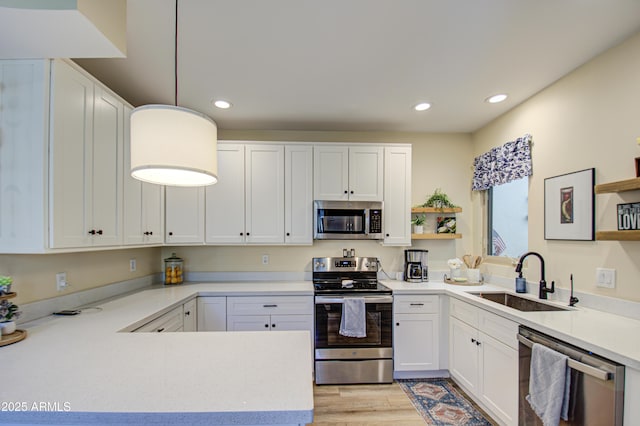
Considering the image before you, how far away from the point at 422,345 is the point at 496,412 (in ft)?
2.57

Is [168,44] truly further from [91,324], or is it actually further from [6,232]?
[91,324]

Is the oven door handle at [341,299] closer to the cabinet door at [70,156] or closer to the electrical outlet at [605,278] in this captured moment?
the electrical outlet at [605,278]

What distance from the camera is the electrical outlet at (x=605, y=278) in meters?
1.85

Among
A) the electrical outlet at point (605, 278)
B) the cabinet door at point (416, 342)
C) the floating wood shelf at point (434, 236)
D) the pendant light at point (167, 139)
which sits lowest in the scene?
the cabinet door at point (416, 342)

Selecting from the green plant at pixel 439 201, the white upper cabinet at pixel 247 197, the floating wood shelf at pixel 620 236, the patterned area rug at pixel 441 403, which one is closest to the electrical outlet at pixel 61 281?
the white upper cabinet at pixel 247 197

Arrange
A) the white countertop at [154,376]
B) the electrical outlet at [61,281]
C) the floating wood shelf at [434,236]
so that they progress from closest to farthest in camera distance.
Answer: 1. the white countertop at [154,376]
2. the electrical outlet at [61,281]
3. the floating wood shelf at [434,236]

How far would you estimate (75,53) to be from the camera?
1460 millimetres

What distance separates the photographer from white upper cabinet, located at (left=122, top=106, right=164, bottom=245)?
221cm

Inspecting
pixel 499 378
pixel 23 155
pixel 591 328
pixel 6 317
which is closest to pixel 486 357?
pixel 499 378

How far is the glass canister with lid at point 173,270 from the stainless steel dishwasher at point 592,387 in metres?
3.15

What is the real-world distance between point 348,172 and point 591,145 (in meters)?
1.92

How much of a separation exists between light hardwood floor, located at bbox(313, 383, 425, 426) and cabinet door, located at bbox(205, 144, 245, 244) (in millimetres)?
1681

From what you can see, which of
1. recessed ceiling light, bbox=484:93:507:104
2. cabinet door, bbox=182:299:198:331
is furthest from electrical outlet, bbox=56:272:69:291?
recessed ceiling light, bbox=484:93:507:104

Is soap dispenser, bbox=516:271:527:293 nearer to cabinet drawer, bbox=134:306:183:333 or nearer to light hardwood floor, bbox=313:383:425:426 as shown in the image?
light hardwood floor, bbox=313:383:425:426
